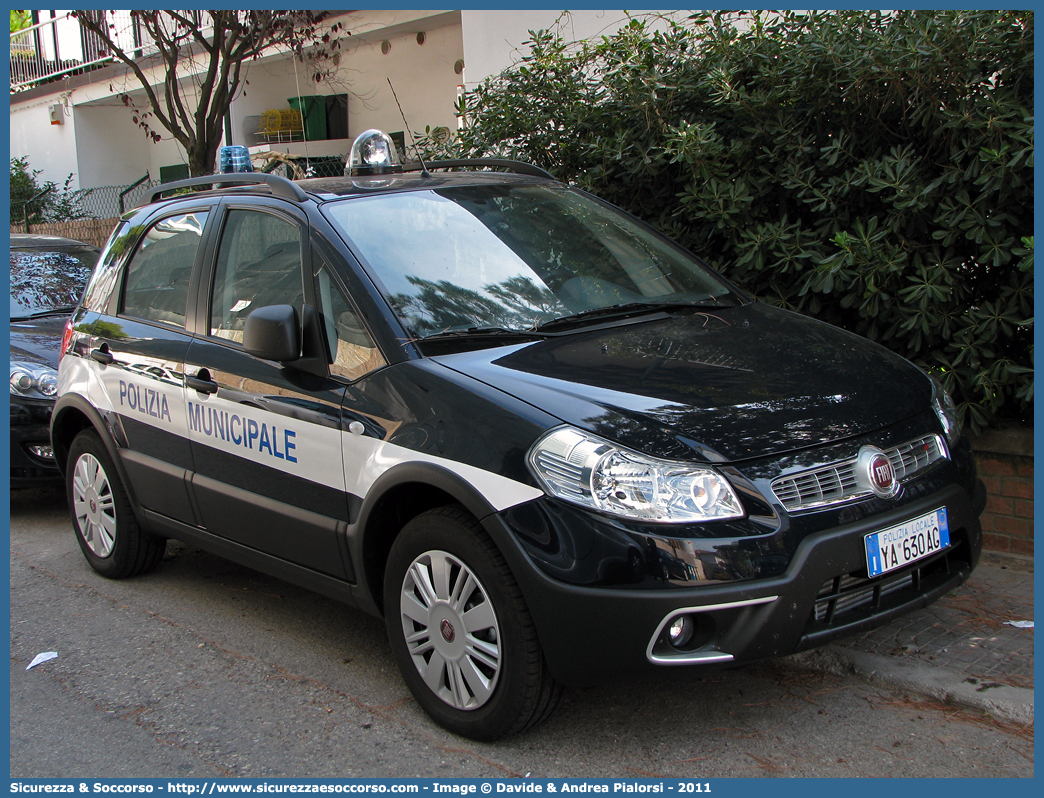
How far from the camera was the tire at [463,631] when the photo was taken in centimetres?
309

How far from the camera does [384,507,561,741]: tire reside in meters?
3.09

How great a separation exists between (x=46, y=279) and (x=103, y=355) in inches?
129

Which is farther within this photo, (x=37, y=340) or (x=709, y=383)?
(x=37, y=340)

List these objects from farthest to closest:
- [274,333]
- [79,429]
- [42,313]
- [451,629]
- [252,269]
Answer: [42,313], [79,429], [252,269], [274,333], [451,629]

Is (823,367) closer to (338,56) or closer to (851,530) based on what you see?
(851,530)

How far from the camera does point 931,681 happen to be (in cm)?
355

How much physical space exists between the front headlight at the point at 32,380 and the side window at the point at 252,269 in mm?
2563

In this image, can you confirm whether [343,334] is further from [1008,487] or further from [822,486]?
[1008,487]

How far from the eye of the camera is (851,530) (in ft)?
9.91

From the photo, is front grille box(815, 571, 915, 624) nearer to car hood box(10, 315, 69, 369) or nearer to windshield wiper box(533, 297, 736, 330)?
windshield wiper box(533, 297, 736, 330)

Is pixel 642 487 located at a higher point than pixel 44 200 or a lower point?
lower

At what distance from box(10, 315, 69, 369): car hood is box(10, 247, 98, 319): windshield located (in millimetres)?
227

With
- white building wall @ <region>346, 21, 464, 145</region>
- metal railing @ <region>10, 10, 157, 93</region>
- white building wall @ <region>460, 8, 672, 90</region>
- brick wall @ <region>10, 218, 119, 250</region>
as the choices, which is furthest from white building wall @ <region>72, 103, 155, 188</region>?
white building wall @ <region>460, 8, 672, 90</region>

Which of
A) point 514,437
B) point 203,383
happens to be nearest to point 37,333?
point 203,383
